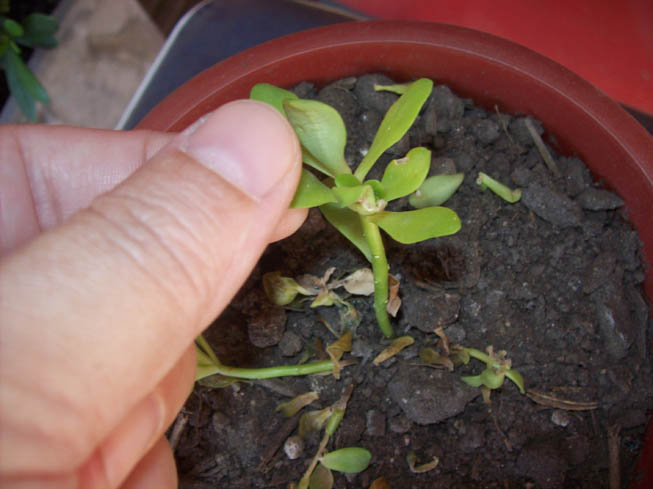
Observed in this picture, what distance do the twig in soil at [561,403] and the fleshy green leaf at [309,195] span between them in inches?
20.2

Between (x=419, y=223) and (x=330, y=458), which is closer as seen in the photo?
(x=419, y=223)

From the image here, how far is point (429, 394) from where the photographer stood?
3.04 ft

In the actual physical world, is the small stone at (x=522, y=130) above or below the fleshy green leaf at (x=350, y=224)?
above

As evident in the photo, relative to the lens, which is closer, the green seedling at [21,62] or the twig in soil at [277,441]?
the twig in soil at [277,441]

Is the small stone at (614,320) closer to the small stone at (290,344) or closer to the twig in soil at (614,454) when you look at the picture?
the twig in soil at (614,454)

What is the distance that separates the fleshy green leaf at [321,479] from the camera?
2.95 ft

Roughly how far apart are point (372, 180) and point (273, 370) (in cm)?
38

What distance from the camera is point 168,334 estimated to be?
60cm

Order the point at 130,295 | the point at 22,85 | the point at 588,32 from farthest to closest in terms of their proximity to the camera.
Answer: the point at 22,85 < the point at 588,32 < the point at 130,295

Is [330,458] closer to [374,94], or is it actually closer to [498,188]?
[498,188]

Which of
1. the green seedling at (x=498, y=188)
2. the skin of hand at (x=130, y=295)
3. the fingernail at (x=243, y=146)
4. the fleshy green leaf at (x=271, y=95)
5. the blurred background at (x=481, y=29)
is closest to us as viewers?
the skin of hand at (x=130, y=295)

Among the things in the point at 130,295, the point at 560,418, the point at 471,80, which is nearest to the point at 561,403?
the point at 560,418

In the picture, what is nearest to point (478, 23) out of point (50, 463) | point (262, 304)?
point (262, 304)

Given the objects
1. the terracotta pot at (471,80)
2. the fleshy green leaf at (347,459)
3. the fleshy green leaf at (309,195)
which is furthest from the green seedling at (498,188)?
the fleshy green leaf at (347,459)
